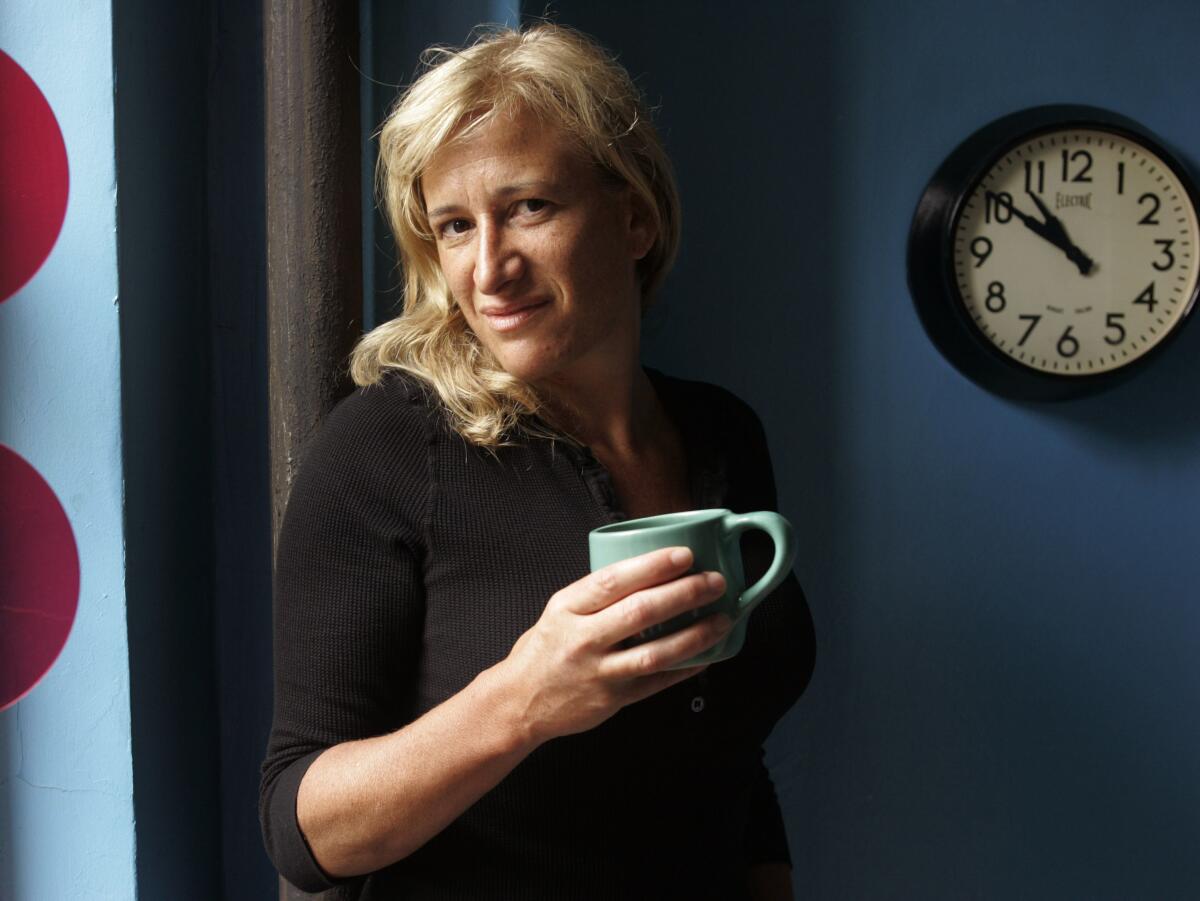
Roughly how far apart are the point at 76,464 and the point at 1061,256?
118 centimetres

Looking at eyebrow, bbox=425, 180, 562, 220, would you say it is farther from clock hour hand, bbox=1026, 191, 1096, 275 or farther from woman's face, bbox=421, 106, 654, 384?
clock hour hand, bbox=1026, 191, 1096, 275

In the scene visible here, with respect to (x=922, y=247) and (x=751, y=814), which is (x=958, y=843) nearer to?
(x=751, y=814)

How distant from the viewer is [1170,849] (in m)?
1.49

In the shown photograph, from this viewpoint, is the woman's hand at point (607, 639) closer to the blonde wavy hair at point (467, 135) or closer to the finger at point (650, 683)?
the finger at point (650, 683)

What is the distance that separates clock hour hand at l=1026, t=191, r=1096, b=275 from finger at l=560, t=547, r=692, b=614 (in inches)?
36.2

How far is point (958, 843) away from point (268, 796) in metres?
0.98

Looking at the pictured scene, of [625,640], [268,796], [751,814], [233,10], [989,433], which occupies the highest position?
[233,10]

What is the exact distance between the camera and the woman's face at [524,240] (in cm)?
98

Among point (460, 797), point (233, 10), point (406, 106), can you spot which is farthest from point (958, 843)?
point (233, 10)

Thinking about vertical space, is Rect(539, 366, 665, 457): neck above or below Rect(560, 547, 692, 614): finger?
above

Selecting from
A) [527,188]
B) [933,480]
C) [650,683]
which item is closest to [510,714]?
[650,683]

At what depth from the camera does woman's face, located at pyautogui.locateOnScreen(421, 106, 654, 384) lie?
38.4 inches

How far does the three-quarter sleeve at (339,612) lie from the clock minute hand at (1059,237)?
89cm

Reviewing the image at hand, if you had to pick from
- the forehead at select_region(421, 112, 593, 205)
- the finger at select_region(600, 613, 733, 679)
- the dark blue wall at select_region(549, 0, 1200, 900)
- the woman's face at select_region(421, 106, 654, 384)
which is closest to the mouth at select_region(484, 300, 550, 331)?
the woman's face at select_region(421, 106, 654, 384)
